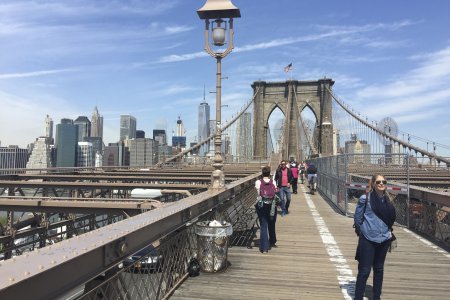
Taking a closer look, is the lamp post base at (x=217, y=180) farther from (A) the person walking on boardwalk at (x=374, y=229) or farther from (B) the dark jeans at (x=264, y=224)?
(A) the person walking on boardwalk at (x=374, y=229)

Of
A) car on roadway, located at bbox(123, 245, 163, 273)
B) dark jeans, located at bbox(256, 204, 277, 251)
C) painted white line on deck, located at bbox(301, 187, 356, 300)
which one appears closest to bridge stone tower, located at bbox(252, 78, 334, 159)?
painted white line on deck, located at bbox(301, 187, 356, 300)

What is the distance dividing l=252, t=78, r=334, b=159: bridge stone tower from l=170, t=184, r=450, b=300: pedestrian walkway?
65376mm

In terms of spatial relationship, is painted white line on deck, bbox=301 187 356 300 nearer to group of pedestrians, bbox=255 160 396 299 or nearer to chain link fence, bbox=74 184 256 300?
group of pedestrians, bbox=255 160 396 299

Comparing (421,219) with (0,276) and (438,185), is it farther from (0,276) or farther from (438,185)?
(0,276)

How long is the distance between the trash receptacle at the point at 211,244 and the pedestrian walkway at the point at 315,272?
5.7 inches

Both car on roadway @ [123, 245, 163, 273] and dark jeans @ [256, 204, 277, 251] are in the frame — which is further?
dark jeans @ [256, 204, 277, 251]

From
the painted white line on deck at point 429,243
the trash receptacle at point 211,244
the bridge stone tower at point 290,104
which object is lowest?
the painted white line on deck at point 429,243

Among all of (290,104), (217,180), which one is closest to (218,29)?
(217,180)

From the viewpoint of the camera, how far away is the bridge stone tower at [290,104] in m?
74.5

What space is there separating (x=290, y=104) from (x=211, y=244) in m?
73.5

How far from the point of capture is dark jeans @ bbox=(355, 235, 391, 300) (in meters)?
4.14

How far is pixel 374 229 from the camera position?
410cm

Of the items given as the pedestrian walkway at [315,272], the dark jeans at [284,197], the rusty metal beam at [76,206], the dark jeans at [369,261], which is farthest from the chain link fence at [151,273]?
the dark jeans at [284,197]

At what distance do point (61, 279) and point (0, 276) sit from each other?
0.39 meters
